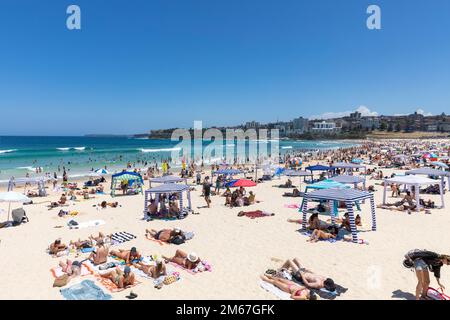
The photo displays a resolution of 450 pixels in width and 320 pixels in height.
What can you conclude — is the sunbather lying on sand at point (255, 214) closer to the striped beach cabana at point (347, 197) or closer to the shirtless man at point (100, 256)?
the striped beach cabana at point (347, 197)

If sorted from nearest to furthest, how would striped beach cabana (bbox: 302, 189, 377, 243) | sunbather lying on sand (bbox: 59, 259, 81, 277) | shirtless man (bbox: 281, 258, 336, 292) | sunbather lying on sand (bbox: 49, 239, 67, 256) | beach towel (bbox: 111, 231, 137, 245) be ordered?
shirtless man (bbox: 281, 258, 336, 292), sunbather lying on sand (bbox: 59, 259, 81, 277), sunbather lying on sand (bbox: 49, 239, 67, 256), striped beach cabana (bbox: 302, 189, 377, 243), beach towel (bbox: 111, 231, 137, 245)

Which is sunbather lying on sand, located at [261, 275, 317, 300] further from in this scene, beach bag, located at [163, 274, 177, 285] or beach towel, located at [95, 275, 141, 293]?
beach towel, located at [95, 275, 141, 293]

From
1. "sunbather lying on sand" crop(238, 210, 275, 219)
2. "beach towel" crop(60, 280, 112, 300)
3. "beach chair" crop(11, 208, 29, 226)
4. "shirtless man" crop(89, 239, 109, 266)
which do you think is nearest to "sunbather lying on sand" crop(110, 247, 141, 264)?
"shirtless man" crop(89, 239, 109, 266)

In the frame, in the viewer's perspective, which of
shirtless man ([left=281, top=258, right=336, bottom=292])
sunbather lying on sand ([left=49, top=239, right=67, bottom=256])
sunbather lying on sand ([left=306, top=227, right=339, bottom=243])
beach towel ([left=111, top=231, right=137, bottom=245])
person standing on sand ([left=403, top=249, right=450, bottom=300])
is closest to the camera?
person standing on sand ([left=403, top=249, right=450, bottom=300])

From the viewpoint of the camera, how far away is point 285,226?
35.0 ft

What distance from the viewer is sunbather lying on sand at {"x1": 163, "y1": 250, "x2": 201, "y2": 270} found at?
7109mm

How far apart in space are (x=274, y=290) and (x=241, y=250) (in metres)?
2.45

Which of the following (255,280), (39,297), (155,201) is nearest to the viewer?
(39,297)

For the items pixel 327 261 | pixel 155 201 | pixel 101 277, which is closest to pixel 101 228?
pixel 155 201

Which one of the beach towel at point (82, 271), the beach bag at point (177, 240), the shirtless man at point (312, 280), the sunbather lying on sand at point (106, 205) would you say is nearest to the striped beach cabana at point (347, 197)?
the shirtless man at point (312, 280)

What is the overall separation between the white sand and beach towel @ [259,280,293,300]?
12 centimetres
